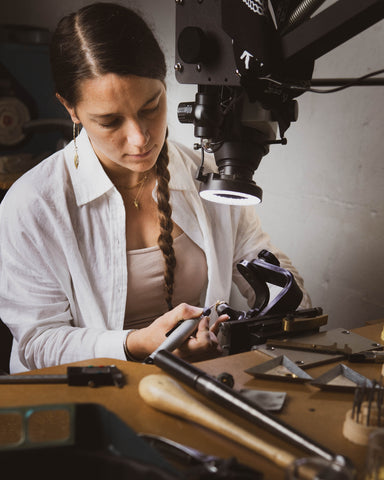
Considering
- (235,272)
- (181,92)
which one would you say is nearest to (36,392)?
(235,272)

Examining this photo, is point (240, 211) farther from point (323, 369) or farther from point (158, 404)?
point (158, 404)

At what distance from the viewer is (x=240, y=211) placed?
1812mm

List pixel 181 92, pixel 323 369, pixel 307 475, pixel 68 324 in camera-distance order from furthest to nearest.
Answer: pixel 181 92 → pixel 68 324 → pixel 323 369 → pixel 307 475

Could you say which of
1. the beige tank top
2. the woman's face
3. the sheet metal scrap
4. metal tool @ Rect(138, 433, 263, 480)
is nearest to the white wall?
the woman's face

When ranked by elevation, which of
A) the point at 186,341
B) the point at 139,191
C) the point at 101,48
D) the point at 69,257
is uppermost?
the point at 101,48

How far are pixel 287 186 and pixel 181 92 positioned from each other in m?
0.76

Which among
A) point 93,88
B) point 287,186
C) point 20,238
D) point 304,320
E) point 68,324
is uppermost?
point 93,88

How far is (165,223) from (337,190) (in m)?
0.64

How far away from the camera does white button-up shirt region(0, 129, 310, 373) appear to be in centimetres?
139

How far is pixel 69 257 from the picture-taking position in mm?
1497

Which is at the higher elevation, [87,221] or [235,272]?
[87,221]

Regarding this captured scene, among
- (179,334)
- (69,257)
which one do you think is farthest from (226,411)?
(69,257)

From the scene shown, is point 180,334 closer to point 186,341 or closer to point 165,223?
point 186,341

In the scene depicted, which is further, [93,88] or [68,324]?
[68,324]
